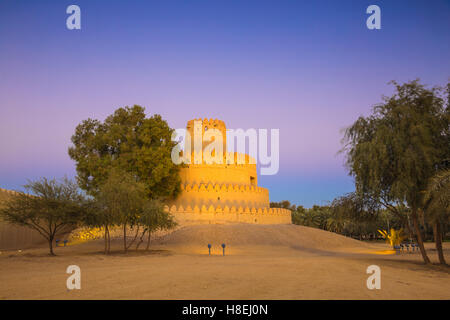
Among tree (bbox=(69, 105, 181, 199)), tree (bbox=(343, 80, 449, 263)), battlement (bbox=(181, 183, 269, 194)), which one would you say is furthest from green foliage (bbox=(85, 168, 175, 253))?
battlement (bbox=(181, 183, 269, 194))

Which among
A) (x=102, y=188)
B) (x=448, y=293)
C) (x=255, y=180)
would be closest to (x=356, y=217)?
(x=448, y=293)

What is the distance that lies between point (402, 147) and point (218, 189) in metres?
26.7

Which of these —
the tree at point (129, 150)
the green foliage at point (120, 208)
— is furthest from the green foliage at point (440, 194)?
the tree at point (129, 150)

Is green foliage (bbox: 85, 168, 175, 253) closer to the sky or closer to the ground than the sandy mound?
closer to the sky

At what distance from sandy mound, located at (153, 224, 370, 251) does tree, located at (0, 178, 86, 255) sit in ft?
30.2

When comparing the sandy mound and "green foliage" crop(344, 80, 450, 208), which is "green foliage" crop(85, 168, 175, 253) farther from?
"green foliage" crop(344, 80, 450, 208)

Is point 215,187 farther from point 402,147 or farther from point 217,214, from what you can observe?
→ point 402,147

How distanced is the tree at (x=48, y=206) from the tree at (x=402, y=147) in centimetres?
1605

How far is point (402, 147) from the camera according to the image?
15.4 m

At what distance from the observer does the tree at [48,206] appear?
19.6m

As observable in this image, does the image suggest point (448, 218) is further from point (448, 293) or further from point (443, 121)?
point (448, 293)

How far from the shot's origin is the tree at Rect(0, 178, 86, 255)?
19625 millimetres
